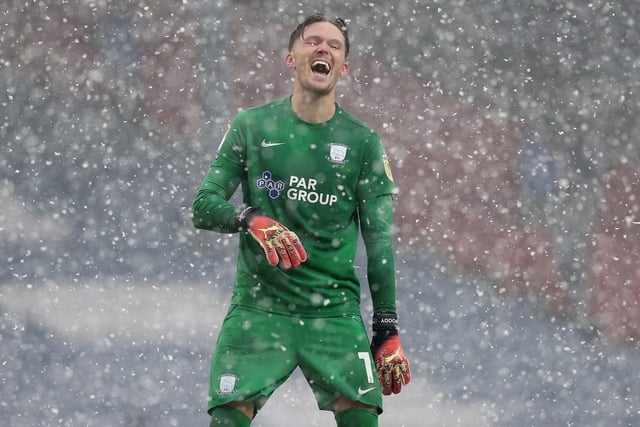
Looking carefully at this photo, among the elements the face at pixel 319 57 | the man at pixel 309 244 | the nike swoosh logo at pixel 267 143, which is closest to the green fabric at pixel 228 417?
the man at pixel 309 244

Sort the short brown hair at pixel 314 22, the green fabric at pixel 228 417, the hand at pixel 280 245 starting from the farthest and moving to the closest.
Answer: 1. the short brown hair at pixel 314 22
2. the green fabric at pixel 228 417
3. the hand at pixel 280 245

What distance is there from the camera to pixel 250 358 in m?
3.96

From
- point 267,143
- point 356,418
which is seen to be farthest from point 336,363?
point 267,143

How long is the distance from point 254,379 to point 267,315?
295 mm

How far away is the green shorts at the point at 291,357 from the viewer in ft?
12.9

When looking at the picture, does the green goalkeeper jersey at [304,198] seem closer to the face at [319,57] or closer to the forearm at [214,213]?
the forearm at [214,213]

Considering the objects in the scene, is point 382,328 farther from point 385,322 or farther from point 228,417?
point 228,417

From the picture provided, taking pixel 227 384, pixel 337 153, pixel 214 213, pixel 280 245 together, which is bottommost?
pixel 227 384

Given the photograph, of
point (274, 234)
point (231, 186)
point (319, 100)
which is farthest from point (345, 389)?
point (319, 100)

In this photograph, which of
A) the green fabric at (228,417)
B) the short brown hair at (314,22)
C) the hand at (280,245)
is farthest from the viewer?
the short brown hair at (314,22)

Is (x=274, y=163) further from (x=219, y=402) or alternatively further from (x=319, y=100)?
(x=219, y=402)

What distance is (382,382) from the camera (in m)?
4.10

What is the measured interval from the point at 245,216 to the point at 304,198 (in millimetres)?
354

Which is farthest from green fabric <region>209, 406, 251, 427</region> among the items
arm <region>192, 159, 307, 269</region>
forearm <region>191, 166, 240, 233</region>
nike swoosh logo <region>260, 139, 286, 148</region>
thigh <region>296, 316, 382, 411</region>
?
nike swoosh logo <region>260, 139, 286, 148</region>
